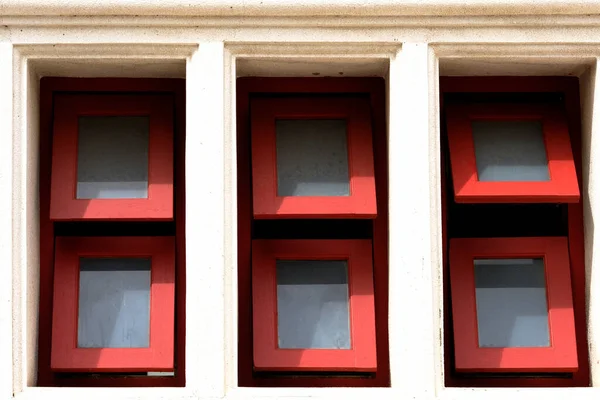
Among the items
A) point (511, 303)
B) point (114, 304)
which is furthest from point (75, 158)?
point (511, 303)

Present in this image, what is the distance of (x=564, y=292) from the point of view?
5.02 metres

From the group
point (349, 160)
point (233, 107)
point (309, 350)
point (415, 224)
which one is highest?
point (233, 107)

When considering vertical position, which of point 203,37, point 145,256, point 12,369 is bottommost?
point 12,369

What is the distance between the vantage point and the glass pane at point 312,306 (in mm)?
4992

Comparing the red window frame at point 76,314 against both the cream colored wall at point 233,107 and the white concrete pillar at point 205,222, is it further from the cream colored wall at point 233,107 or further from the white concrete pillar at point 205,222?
the white concrete pillar at point 205,222

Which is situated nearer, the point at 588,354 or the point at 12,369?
the point at 12,369

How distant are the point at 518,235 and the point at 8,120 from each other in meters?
2.36

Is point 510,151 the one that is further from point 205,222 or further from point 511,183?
point 205,222

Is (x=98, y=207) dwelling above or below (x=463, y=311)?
above

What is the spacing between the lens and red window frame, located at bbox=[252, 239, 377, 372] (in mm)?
4949

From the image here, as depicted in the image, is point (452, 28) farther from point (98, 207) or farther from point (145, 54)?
point (98, 207)

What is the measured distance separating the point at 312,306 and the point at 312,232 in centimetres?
36

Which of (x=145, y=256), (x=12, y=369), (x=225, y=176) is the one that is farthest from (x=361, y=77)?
(x=12, y=369)

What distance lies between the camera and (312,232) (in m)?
5.16
